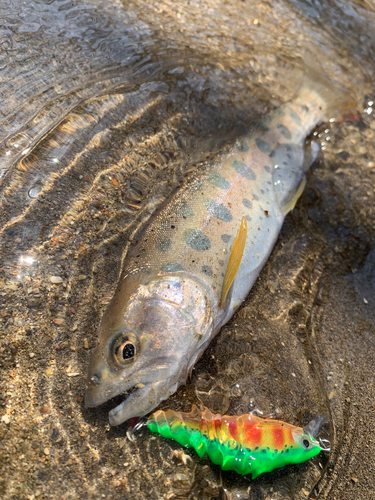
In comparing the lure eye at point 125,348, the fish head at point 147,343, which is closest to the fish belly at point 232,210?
the fish head at point 147,343

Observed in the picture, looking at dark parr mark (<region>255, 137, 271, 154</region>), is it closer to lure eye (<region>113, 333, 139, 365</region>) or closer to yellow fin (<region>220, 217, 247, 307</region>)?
yellow fin (<region>220, 217, 247, 307</region>)

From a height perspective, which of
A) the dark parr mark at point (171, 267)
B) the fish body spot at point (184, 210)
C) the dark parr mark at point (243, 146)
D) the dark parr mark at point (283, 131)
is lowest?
the dark parr mark at point (171, 267)

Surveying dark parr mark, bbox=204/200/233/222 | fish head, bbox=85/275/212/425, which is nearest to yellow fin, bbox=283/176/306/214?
dark parr mark, bbox=204/200/233/222

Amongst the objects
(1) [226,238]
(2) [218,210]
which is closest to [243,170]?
(2) [218,210]

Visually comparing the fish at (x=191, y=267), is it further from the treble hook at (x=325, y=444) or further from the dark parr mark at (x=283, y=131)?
the treble hook at (x=325, y=444)

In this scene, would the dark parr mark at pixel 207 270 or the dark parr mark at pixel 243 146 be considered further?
the dark parr mark at pixel 243 146

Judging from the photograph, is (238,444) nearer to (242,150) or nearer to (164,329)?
(164,329)

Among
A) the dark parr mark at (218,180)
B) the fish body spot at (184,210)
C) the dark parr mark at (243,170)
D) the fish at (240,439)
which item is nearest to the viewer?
the fish at (240,439)

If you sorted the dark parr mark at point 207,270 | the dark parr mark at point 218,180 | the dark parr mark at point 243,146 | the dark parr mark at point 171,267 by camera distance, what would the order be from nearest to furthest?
1. the dark parr mark at point 171,267
2. the dark parr mark at point 207,270
3. the dark parr mark at point 218,180
4. the dark parr mark at point 243,146
